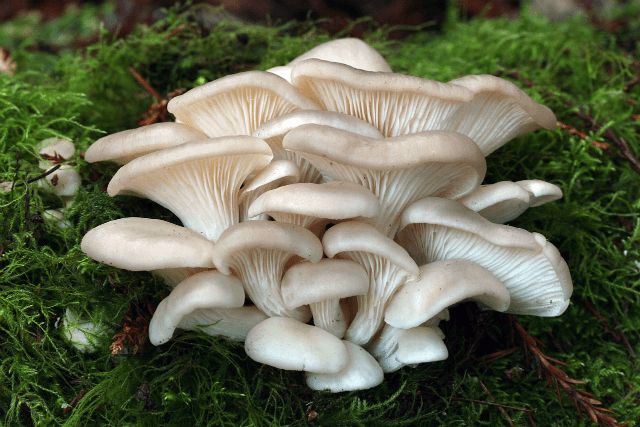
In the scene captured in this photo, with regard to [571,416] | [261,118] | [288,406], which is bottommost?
[571,416]

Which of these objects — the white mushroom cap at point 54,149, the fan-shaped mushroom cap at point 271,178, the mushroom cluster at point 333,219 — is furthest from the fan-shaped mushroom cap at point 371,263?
the white mushroom cap at point 54,149

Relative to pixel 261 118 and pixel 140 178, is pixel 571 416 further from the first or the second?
pixel 140 178

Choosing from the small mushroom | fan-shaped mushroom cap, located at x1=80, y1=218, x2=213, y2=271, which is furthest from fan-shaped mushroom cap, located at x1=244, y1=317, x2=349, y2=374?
fan-shaped mushroom cap, located at x1=80, y1=218, x2=213, y2=271

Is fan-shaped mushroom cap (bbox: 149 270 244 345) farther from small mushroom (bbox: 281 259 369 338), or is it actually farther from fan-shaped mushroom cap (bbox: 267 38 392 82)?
fan-shaped mushroom cap (bbox: 267 38 392 82)

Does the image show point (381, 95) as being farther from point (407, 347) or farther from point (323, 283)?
point (407, 347)

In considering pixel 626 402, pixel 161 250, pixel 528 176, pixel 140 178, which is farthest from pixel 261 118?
pixel 626 402
